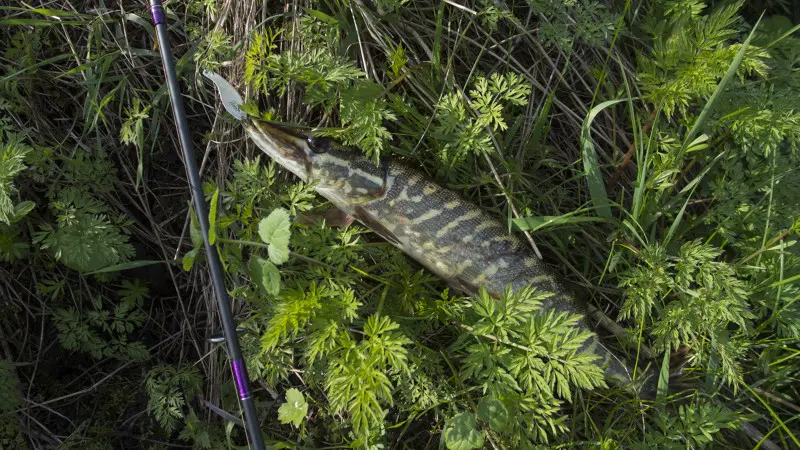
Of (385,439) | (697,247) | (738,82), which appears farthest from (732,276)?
(385,439)

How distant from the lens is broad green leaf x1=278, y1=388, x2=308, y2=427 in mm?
2088

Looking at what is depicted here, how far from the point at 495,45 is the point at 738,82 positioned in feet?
3.36

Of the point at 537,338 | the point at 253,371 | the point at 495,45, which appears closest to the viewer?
the point at 537,338

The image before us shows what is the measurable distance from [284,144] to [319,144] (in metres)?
0.14

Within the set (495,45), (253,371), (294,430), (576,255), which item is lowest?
(294,430)

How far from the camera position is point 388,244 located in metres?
2.40

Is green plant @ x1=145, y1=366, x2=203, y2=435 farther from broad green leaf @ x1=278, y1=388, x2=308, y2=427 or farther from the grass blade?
the grass blade

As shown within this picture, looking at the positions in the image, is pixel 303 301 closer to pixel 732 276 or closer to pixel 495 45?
pixel 495 45

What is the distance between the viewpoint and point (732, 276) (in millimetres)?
2256

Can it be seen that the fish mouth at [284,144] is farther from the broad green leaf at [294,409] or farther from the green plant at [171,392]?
the green plant at [171,392]

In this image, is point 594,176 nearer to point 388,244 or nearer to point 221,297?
point 388,244

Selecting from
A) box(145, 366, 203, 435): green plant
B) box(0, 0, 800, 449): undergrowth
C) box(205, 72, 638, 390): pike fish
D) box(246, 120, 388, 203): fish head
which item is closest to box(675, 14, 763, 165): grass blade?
box(0, 0, 800, 449): undergrowth

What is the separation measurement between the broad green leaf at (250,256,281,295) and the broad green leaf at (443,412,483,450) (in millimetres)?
802

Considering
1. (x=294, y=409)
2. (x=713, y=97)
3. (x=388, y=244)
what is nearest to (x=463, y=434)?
(x=294, y=409)
